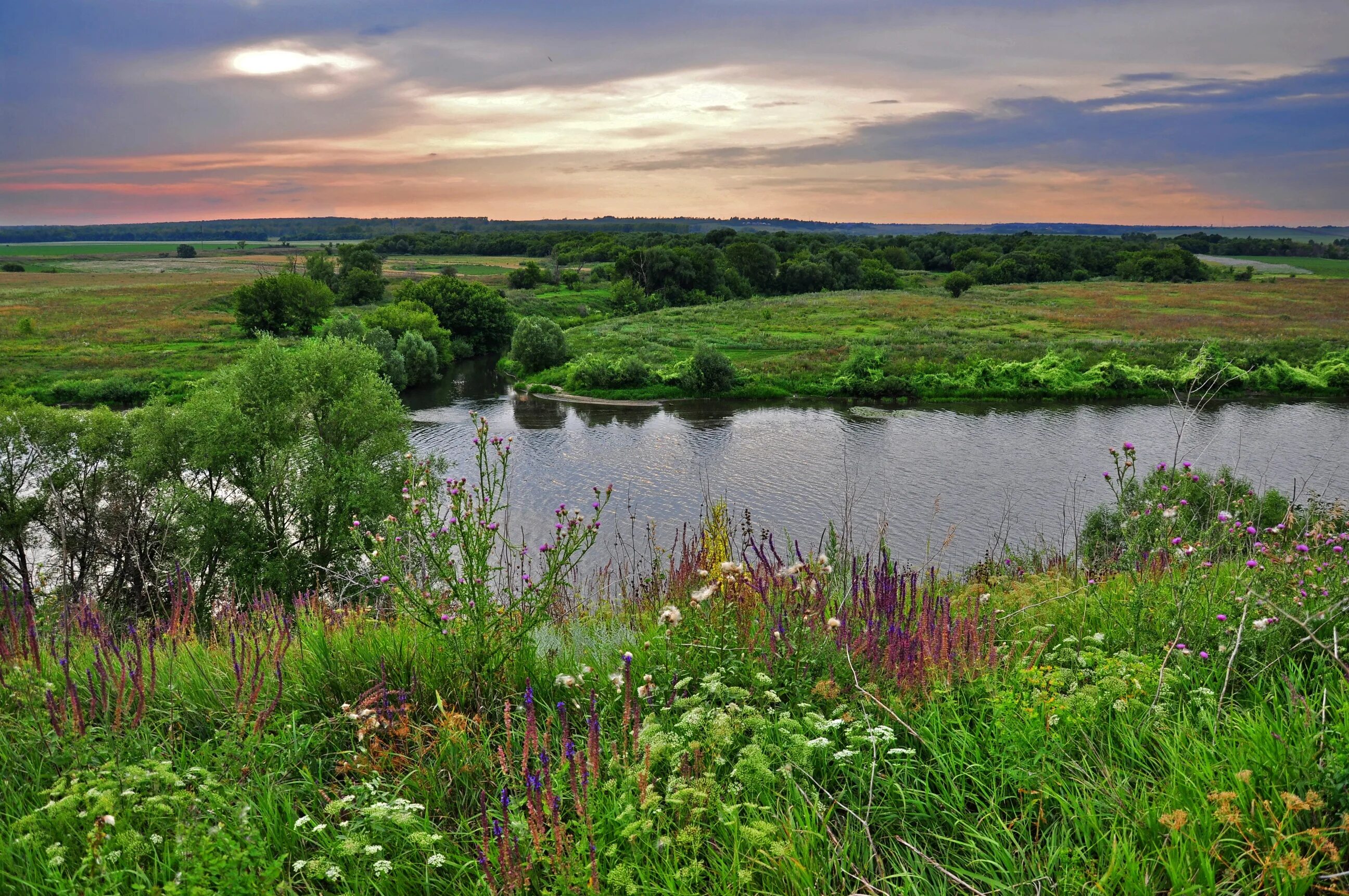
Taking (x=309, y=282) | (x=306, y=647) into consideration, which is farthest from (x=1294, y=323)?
(x=309, y=282)

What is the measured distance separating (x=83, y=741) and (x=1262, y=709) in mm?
4821

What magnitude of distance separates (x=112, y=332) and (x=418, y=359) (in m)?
31.9

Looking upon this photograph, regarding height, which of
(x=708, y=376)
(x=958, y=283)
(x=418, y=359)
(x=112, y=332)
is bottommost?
(x=708, y=376)

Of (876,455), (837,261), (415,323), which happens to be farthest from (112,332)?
(837,261)

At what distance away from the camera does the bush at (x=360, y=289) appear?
3885 inches

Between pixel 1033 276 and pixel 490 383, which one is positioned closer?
pixel 490 383

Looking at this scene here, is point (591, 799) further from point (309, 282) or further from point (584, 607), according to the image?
point (309, 282)

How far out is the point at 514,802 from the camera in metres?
2.92

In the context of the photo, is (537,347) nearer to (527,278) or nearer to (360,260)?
(527,278)

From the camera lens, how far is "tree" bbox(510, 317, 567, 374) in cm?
6291

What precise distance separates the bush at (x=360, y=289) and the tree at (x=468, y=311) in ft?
→ 63.4

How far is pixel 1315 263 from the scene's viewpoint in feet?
438

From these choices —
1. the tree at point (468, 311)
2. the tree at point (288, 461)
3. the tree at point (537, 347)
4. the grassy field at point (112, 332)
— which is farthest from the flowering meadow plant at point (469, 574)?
the tree at point (468, 311)

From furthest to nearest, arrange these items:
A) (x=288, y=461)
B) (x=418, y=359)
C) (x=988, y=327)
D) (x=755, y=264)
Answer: (x=755, y=264)
(x=988, y=327)
(x=418, y=359)
(x=288, y=461)
